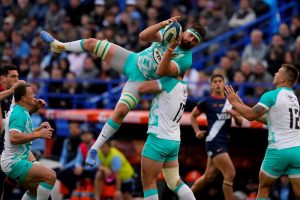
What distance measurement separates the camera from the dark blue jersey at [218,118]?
51.2 feet

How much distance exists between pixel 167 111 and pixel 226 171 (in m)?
2.78

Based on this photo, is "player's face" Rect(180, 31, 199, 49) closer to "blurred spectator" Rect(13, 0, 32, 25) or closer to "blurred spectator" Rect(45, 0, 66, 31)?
"blurred spectator" Rect(45, 0, 66, 31)

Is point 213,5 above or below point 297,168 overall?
above

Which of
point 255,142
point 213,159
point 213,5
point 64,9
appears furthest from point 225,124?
point 64,9

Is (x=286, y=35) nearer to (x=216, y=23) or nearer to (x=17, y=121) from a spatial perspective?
(x=216, y=23)

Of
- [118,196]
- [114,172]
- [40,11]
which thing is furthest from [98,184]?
[40,11]

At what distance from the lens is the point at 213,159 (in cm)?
1548

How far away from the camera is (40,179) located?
13172 millimetres

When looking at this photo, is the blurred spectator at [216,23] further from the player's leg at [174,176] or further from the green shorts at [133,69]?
the player's leg at [174,176]

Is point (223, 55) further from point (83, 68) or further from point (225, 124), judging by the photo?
point (225, 124)

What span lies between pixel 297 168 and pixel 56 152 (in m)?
9.54

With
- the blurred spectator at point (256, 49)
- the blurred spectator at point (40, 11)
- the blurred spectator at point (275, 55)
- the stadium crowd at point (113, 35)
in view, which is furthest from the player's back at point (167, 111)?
the blurred spectator at point (40, 11)

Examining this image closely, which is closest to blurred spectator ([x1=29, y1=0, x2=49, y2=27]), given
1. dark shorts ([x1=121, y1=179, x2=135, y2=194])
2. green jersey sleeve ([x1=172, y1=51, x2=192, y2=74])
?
dark shorts ([x1=121, y1=179, x2=135, y2=194])

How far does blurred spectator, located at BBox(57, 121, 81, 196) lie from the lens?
1902cm
